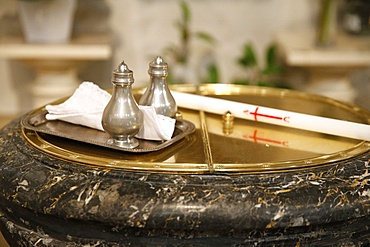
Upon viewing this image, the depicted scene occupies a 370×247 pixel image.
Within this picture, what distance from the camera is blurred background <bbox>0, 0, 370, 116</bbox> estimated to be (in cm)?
343

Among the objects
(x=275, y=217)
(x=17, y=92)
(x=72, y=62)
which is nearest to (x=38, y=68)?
(x=72, y=62)

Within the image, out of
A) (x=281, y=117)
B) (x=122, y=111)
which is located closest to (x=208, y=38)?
(x=281, y=117)

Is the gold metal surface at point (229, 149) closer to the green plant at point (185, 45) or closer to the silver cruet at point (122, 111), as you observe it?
the silver cruet at point (122, 111)

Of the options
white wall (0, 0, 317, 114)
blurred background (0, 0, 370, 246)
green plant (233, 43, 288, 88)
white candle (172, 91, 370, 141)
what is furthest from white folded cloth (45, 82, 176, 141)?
white wall (0, 0, 317, 114)

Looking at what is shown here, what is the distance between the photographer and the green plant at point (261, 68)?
344 cm

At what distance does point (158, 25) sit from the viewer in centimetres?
368

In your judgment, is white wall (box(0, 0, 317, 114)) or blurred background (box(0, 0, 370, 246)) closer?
blurred background (box(0, 0, 370, 246))

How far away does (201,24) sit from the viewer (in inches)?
145

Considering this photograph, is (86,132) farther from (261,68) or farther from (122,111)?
(261,68)

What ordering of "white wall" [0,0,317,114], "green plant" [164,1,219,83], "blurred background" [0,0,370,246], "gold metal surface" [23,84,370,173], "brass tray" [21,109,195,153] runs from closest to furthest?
"gold metal surface" [23,84,370,173] < "brass tray" [21,109,195,153] < "blurred background" [0,0,370,246] < "green plant" [164,1,219,83] < "white wall" [0,0,317,114]

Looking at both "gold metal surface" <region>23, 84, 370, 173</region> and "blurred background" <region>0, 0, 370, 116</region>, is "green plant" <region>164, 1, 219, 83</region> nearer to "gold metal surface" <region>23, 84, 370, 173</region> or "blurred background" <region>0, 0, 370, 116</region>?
"blurred background" <region>0, 0, 370, 116</region>

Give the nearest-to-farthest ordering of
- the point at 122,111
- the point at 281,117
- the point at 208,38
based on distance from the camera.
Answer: the point at 122,111 < the point at 281,117 < the point at 208,38

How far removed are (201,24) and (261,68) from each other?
1.55 feet

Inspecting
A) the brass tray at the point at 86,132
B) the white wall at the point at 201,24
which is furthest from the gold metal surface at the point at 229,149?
the white wall at the point at 201,24
